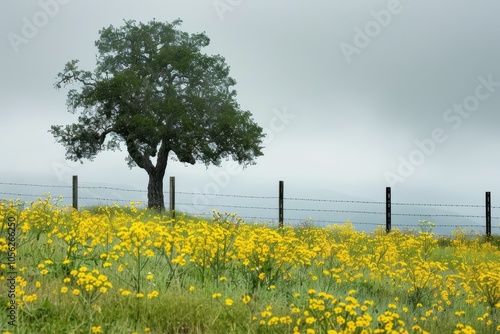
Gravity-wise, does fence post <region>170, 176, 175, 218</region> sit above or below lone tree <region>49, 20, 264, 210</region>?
below

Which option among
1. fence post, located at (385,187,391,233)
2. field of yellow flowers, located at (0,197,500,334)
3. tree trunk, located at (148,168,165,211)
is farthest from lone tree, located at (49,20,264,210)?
field of yellow flowers, located at (0,197,500,334)

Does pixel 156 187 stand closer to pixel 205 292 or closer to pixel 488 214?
pixel 488 214

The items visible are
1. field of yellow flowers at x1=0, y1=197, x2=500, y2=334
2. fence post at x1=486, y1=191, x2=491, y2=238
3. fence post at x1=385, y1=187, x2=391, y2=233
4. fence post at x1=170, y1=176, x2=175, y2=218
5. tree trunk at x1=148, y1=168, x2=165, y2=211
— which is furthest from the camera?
tree trunk at x1=148, y1=168, x2=165, y2=211

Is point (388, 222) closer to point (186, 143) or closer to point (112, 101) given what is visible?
point (186, 143)

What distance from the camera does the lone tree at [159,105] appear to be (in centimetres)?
2616

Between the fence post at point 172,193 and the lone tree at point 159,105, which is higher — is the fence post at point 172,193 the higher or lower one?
the lower one

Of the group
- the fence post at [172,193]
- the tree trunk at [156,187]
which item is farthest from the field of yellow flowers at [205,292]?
the tree trunk at [156,187]

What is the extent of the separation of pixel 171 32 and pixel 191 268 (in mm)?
22857

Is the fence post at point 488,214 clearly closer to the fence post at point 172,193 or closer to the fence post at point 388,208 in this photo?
the fence post at point 388,208

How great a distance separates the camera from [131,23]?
92.5 ft

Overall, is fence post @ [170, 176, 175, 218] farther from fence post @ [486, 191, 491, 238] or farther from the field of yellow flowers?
the field of yellow flowers

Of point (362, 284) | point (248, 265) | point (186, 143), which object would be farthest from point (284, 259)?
point (186, 143)

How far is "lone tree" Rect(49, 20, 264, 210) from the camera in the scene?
85.8 ft

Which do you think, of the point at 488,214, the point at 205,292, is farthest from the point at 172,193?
the point at 205,292
